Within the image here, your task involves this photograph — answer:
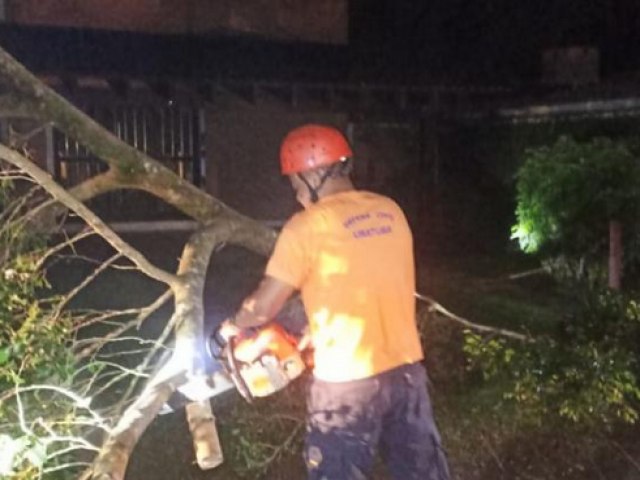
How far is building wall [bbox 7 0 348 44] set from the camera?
14.9 m

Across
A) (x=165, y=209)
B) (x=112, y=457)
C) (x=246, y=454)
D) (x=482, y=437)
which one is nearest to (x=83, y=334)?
(x=246, y=454)

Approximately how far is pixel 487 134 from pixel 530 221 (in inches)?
224

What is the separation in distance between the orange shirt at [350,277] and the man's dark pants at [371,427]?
0.21 ft

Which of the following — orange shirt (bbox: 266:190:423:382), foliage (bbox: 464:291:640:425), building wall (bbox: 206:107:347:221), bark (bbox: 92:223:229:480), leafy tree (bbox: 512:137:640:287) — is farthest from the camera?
building wall (bbox: 206:107:347:221)

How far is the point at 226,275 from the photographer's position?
11.3m

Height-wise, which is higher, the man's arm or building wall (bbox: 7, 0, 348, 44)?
building wall (bbox: 7, 0, 348, 44)

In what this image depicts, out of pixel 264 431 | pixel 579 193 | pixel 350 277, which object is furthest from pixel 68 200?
pixel 579 193

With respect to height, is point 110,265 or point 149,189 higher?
point 149,189

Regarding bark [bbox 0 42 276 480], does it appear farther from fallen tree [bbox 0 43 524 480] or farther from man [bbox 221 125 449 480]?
man [bbox 221 125 449 480]

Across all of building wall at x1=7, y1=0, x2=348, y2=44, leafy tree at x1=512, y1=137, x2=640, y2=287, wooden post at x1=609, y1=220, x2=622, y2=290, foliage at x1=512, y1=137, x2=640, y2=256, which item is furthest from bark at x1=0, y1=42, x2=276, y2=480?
building wall at x1=7, y1=0, x2=348, y2=44

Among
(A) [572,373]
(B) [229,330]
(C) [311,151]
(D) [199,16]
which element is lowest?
(A) [572,373]

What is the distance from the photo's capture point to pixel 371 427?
12.8 ft

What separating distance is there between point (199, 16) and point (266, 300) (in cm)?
1269

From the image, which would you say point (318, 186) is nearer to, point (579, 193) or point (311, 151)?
point (311, 151)
